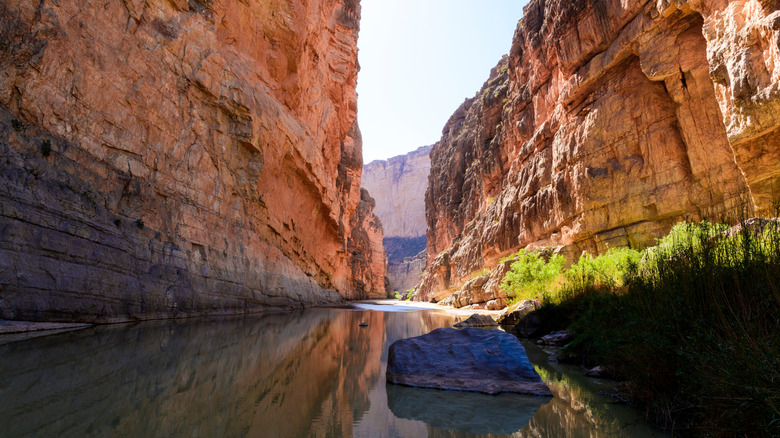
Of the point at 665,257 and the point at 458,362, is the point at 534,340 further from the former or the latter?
the point at 458,362

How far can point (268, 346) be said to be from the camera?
7.94m

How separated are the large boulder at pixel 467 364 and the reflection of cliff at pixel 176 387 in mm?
610

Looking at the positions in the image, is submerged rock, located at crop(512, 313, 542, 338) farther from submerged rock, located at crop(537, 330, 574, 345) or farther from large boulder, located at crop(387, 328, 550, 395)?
large boulder, located at crop(387, 328, 550, 395)

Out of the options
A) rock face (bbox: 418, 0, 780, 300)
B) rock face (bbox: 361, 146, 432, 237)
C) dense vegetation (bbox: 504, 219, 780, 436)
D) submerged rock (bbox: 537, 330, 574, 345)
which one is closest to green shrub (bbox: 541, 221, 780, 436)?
dense vegetation (bbox: 504, 219, 780, 436)

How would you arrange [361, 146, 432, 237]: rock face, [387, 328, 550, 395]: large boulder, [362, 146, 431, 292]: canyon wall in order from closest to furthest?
[387, 328, 550, 395]: large boulder < [362, 146, 431, 292]: canyon wall < [361, 146, 432, 237]: rock face

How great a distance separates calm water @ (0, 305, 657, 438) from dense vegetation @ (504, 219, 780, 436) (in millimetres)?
487

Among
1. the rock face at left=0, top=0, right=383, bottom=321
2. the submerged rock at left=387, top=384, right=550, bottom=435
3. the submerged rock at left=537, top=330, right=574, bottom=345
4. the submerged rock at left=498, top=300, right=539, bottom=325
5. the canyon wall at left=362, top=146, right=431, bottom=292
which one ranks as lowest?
the submerged rock at left=387, top=384, right=550, bottom=435

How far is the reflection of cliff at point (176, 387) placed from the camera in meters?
3.22

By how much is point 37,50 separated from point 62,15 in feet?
5.39

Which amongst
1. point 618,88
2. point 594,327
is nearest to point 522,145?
point 618,88

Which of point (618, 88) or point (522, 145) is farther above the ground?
point (522, 145)

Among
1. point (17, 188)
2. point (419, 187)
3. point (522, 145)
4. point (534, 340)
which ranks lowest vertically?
point (534, 340)

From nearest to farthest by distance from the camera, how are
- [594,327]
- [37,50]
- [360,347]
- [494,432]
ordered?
[494,432] → [594,327] → [360,347] → [37,50]

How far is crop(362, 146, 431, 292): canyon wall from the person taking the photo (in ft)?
472
